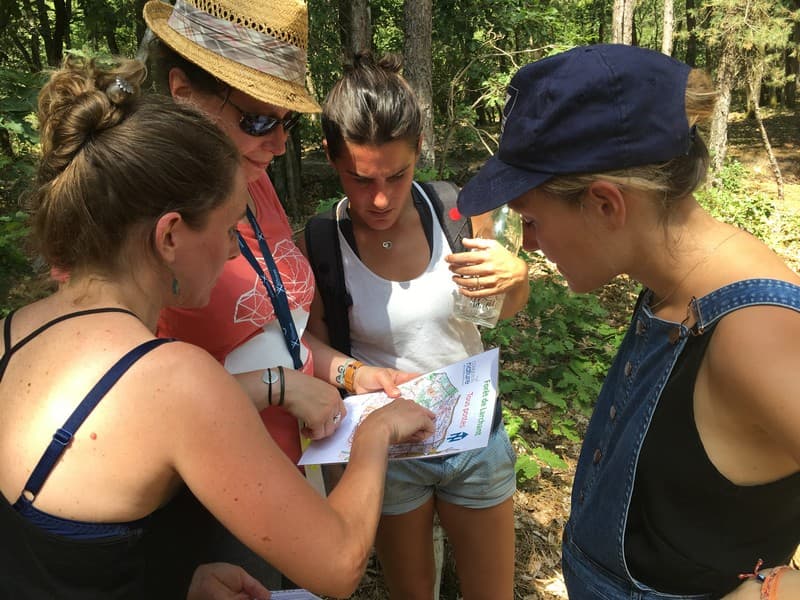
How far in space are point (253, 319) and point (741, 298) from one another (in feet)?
4.15

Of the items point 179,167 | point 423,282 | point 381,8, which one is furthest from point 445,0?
point 179,167

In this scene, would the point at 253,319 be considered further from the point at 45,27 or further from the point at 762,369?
the point at 45,27

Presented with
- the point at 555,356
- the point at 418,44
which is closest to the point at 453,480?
the point at 555,356

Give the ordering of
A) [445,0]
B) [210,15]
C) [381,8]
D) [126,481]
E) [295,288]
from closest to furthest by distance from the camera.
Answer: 1. [126,481]
2. [210,15]
3. [295,288]
4. [445,0]
5. [381,8]

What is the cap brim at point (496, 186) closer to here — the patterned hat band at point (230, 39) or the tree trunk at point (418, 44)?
the patterned hat band at point (230, 39)

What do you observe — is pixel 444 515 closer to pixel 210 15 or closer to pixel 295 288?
pixel 295 288

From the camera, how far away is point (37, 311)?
1279 mm

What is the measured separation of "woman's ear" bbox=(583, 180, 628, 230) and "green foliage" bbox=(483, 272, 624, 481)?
103 inches

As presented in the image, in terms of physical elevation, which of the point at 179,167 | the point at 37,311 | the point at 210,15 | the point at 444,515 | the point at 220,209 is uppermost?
the point at 210,15

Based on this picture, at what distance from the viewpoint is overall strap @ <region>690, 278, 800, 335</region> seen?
1.15 meters

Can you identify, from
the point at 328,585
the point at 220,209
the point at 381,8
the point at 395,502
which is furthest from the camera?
the point at 381,8

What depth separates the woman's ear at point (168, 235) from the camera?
1303mm

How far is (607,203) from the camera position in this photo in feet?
4.47

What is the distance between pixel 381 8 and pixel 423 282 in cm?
1222
